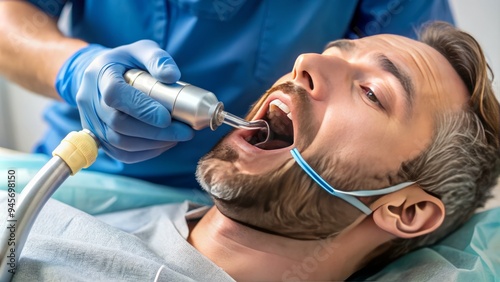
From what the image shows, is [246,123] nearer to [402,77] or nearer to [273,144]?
[273,144]

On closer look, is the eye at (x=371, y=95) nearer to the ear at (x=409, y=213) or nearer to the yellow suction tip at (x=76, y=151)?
the ear at (x=409, y=213)

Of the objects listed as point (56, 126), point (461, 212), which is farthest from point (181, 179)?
point (461, 212)

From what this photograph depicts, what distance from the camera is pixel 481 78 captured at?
122 centimetres

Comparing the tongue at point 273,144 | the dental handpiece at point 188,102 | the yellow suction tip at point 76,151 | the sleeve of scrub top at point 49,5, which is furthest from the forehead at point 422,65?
the sleeve of scrub top at point 49,5

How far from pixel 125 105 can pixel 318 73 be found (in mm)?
401

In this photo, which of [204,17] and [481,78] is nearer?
[481,78]

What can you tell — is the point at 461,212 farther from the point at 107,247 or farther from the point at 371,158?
the point at 107,247

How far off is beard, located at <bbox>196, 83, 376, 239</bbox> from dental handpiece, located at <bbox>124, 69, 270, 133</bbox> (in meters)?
0.11

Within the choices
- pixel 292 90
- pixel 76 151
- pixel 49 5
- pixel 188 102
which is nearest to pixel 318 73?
pixel 292 90

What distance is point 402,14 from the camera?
1.47 meters

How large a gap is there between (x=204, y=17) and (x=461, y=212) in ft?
2.65

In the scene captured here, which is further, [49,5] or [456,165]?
[49,5]

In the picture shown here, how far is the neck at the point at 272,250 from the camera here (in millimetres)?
1181

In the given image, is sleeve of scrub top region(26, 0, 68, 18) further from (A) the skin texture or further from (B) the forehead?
(B) the forehead
